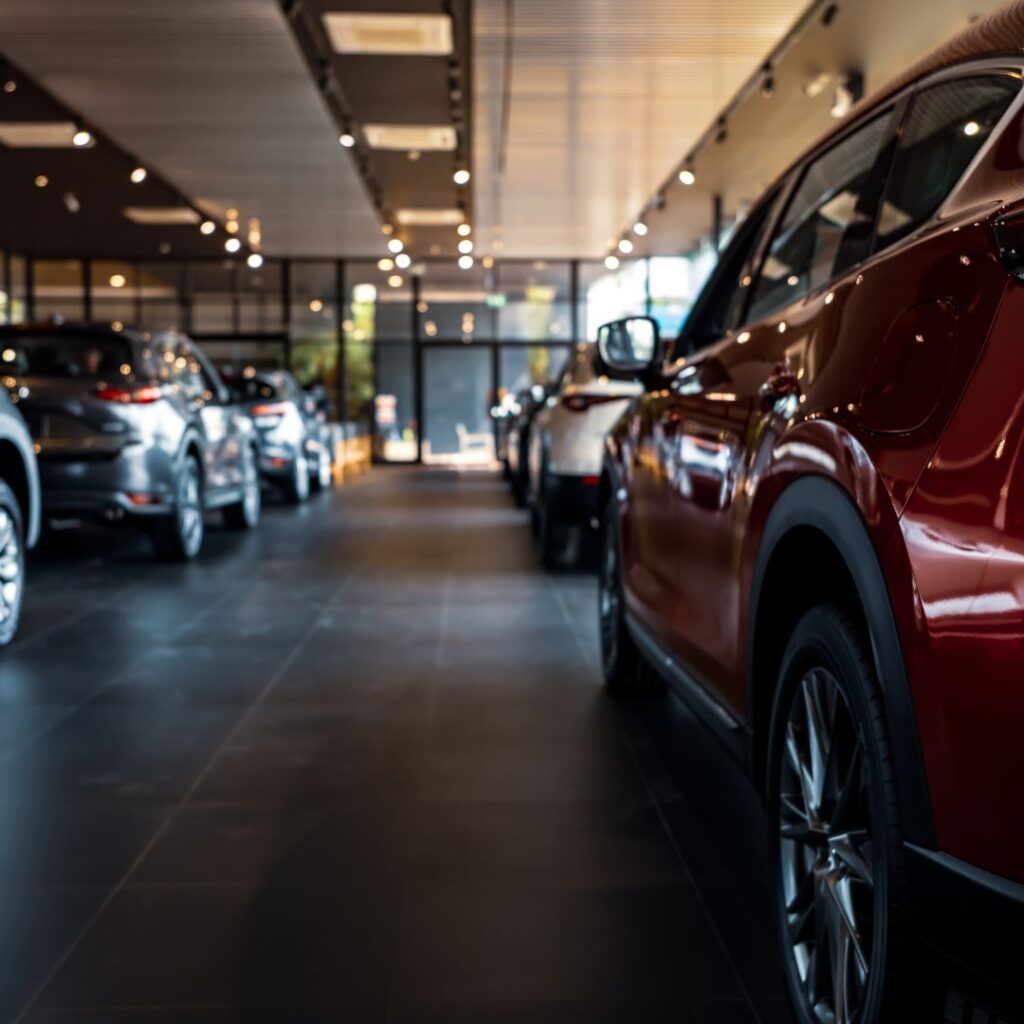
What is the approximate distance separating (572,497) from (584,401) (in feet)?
2.17

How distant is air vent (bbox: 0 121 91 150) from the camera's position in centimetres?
1595

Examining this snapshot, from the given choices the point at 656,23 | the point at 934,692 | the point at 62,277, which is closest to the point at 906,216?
the point at 934,692

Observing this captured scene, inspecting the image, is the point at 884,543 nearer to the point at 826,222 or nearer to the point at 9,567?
the point at 826,222

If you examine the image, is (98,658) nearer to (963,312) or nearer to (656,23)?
(963,312)

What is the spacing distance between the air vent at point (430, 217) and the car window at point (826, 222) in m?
19.1

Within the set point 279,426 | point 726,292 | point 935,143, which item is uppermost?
point 935,143

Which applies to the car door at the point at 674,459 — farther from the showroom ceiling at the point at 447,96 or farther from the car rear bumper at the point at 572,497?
the showroom ceiling at the point at 447,96

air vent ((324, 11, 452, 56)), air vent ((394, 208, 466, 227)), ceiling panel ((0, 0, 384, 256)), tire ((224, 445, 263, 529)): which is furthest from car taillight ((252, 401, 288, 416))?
air vent ((394, 208, 466, 227))

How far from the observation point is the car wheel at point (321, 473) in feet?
63.7

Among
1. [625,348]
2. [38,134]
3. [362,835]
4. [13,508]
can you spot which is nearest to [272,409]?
[38,134]

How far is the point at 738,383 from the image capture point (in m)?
3.27

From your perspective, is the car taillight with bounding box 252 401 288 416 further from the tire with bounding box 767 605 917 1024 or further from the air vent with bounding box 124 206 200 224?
the tire with bounding box 767 605 917 1024

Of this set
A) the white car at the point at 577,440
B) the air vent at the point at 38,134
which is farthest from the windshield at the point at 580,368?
the air vent at the point at 38,134

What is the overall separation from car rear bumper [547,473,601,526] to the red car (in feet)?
19.5
